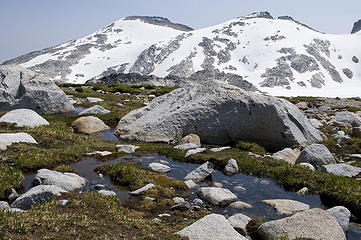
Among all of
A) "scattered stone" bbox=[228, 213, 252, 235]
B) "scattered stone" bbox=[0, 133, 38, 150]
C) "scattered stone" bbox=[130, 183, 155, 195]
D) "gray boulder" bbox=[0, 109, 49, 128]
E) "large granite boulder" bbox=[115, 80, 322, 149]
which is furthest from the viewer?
"gray boulder" bbox=[0, 109, 49, 128]

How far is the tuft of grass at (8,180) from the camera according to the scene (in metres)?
12.1

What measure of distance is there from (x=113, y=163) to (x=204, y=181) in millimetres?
4843

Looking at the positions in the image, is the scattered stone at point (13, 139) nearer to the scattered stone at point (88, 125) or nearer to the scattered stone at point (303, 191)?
the scattered stone at point (88, 125)

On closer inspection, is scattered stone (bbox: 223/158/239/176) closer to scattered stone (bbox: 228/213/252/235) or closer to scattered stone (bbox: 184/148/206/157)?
scattered stone (bbox: 184/148/206/157)

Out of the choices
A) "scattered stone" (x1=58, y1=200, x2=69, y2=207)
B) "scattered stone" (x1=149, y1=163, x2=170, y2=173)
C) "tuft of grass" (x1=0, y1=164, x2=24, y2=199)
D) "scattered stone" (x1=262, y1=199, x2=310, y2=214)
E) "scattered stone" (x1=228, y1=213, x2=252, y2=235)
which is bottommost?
"scattered stone" (x1=149, y1=163, x2=170, y2=173)

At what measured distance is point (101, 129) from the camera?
2680 cm

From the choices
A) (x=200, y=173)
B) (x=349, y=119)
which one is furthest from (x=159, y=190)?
(x=349, y=119)

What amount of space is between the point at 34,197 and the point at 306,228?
8.88 m

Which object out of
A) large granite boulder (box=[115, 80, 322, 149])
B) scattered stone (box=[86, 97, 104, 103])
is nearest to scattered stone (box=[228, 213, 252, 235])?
large granite boulder (box=[115, 80, 322, 149])

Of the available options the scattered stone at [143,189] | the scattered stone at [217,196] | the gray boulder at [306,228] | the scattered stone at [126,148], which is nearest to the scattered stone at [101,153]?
the scattered stone at [126,148]

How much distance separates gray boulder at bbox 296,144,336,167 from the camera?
58.3 feet

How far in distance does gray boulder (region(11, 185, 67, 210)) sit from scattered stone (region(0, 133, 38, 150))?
6.74 metres

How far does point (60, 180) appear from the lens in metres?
13.3

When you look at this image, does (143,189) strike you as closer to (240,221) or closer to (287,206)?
(240,221)
